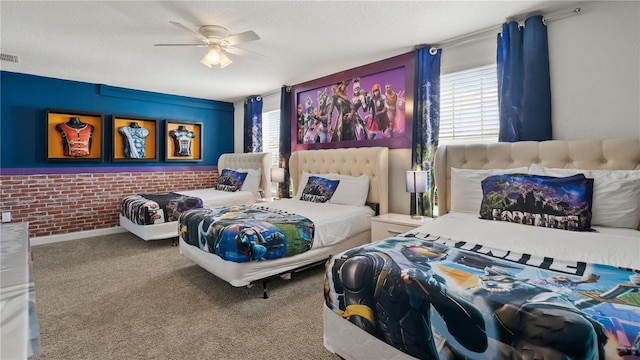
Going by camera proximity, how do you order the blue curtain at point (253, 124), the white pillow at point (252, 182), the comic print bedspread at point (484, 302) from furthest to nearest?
the blue curtain at point (253, 124) → the white pillow at point (252, 182) → the comic print bedspread at point (484, 302)

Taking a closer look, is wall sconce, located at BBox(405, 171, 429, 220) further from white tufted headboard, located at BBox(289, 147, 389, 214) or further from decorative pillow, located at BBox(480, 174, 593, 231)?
decorative pillow, located at BBox(480, 174, 593, 231)

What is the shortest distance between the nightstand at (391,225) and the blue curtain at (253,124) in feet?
10.5

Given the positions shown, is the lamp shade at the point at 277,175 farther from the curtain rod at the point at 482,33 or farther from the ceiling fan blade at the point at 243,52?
the curtain rod at the point at 482,33

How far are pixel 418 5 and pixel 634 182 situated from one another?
6.63ft

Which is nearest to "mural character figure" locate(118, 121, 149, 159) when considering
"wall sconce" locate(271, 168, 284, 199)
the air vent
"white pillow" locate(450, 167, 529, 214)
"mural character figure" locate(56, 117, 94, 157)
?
"mural character figure" locate(56, 117, 94, 157)

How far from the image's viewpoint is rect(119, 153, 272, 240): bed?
3.97 meters

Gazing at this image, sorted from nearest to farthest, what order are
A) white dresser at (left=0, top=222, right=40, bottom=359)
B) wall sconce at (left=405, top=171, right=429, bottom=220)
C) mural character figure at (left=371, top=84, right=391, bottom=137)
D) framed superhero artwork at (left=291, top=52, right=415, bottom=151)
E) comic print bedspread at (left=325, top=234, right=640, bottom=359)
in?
white dresser at (left=0, top=222, right=40, bottom=359), comic print bedspread at (left=325, top=234, right=640, bottom=359), wall sconce at (left=405, top=171, right=429, bottom=220), framed superhero artwork at (left=291, top=52, right=415, bottom=151), mural character figure at (left=371, top=84, right=391, bottom=137)

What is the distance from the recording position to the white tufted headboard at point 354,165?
3.63m

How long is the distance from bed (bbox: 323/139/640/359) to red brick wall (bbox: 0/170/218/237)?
4770 mm

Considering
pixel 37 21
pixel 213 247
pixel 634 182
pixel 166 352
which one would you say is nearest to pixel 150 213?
pixel 213 247

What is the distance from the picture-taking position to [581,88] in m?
2.46

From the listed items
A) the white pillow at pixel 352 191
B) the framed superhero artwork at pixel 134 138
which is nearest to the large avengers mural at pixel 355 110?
the white pillow at pixel 352 191

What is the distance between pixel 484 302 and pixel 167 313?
226cm

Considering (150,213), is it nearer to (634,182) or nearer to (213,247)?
(213,247)
